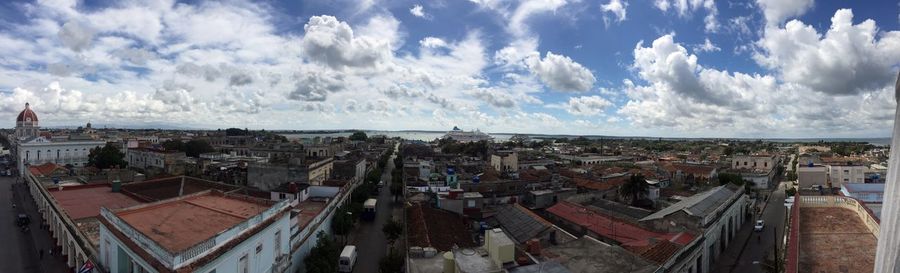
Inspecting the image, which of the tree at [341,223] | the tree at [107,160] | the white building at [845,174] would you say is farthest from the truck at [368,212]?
the white building at [845,174]

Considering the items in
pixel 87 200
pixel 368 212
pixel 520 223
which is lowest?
pixel 368 212

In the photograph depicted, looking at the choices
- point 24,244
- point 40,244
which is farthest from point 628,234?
point 24,244

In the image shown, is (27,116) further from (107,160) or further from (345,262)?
(345,262)

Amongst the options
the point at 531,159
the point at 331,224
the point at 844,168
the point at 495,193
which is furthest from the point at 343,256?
the point at 844,168

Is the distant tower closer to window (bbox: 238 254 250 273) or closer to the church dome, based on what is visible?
the church dome

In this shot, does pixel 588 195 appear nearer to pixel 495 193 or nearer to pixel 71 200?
pixel 495 193
